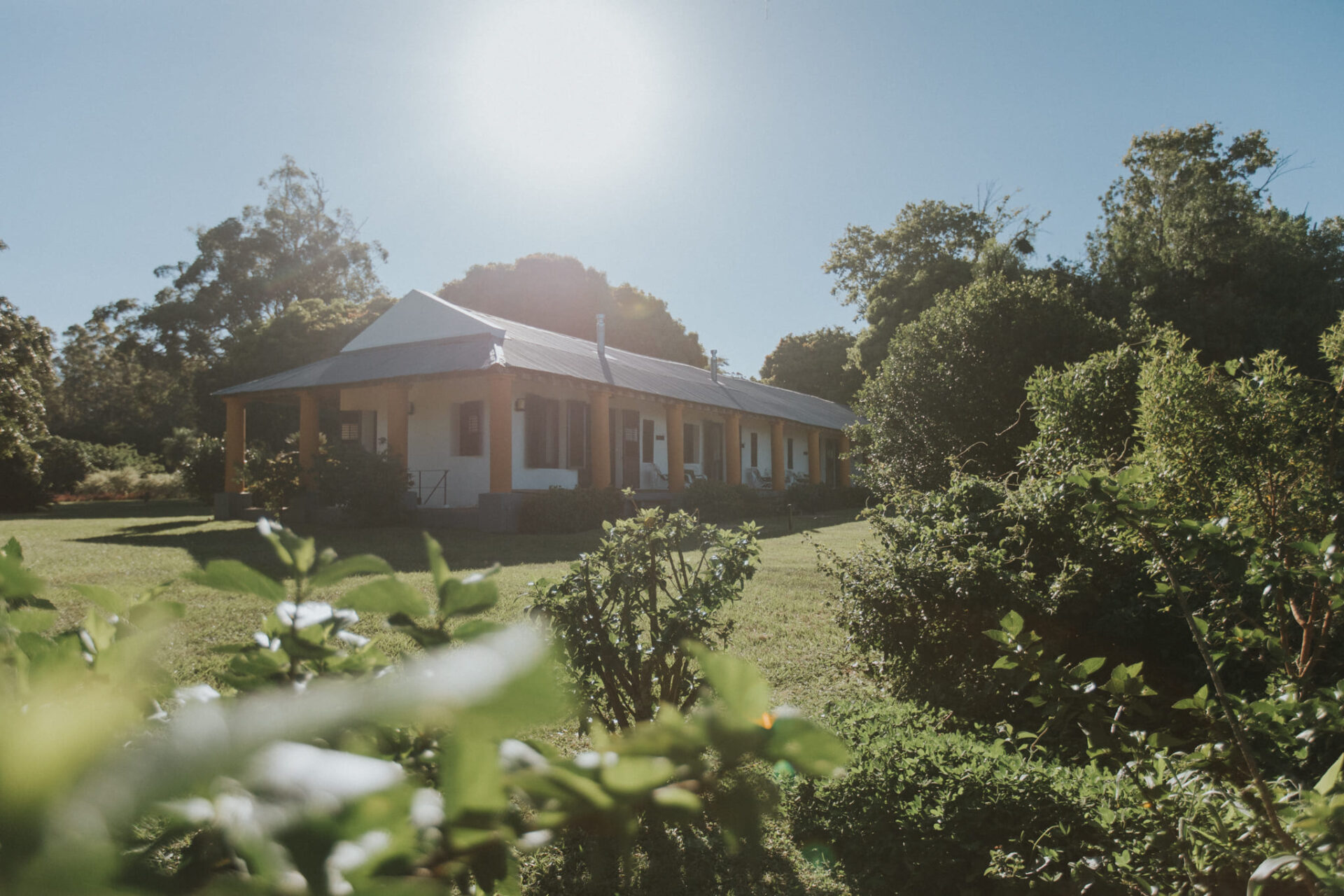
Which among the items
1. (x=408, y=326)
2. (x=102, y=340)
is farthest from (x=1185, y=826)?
(x=102, y=340)

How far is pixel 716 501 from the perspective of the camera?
1644cm

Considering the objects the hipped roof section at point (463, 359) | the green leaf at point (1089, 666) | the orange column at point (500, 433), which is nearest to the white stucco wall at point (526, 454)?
the hipped roof section at point (463, 359)

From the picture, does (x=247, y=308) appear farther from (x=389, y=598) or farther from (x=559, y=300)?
(x=389, y=598)

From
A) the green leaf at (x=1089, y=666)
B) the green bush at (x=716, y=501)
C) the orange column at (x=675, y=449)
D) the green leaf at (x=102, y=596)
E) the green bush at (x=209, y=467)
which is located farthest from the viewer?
the green bush at (x=209, y=467)

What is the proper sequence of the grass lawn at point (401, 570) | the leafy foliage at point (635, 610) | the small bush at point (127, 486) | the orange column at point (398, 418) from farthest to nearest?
the small bush at point (127, 486) → the orange column at point (398, 418) → the grass lawn at point (401, 570) → the leafy foliage at point (635, 610)

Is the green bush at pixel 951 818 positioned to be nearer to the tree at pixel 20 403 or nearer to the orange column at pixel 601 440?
the orange column at pixel 601 440

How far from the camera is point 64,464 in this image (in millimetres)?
25953

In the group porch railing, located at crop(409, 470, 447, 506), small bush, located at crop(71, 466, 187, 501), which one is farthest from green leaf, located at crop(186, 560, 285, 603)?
small bush, located at crop(71, 466, 187, 501)

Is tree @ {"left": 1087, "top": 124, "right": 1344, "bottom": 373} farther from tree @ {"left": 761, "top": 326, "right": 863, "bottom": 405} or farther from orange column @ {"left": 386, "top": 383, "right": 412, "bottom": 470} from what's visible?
orange column @ {"left": 386, "top": 383, "right": 412, "bottom": 470}

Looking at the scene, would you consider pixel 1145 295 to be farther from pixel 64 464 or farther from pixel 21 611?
pixel 64 464

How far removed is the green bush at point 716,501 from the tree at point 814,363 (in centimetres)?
2129

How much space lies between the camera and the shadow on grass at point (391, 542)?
9.54 metres

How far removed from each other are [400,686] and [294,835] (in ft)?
0.25

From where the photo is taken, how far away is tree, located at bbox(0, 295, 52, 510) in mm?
19688
